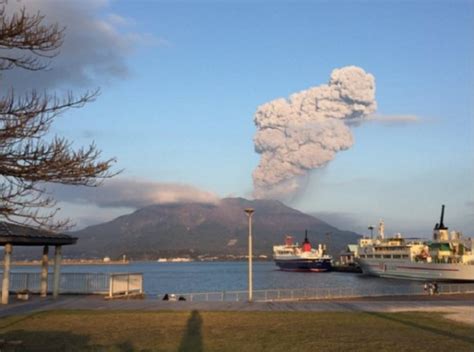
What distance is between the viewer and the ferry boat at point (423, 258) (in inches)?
3393

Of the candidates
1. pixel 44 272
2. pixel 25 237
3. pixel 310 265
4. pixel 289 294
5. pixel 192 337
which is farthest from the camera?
pixel 310 265

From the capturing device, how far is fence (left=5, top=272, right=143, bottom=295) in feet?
91.5

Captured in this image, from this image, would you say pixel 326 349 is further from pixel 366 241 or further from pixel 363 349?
pixel 366 241

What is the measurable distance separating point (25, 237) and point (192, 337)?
11465 millimetres

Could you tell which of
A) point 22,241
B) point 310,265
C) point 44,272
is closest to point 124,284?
point 44,272

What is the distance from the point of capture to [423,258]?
9388 centimetres

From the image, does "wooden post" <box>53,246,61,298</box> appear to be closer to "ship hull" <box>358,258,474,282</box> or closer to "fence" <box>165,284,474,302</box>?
"fence" <box>165,284,474,302</box>

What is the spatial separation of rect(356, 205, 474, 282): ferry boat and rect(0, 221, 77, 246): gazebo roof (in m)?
73.2

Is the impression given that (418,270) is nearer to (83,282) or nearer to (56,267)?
(83,282)

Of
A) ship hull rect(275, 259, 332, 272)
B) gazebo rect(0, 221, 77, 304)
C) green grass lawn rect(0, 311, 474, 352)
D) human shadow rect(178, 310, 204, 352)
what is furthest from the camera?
ship hull rect(275, 259, 332, 272)

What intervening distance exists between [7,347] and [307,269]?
4894 inches

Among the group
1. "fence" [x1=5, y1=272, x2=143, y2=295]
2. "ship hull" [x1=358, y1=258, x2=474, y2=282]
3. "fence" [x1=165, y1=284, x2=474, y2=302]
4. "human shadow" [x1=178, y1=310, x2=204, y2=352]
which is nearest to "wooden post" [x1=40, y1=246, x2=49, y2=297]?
"fence" [x1=5, y1=272, x2=143, y2=295]

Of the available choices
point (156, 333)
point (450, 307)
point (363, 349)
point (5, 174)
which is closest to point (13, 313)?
point (156, 333)

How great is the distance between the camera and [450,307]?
23.7m
